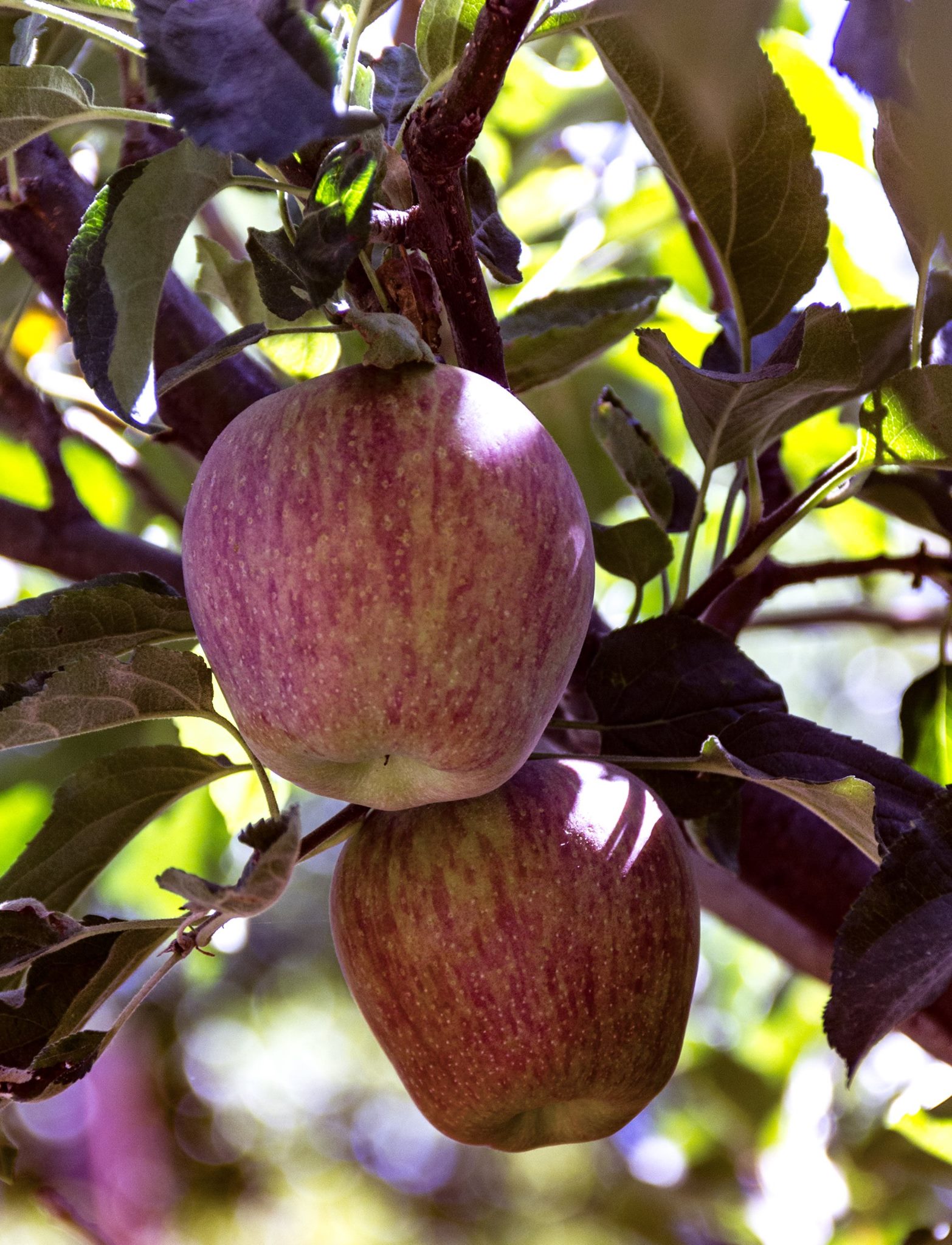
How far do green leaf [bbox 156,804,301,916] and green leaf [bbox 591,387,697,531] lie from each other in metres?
0.39

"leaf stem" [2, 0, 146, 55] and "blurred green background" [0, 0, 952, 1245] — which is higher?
"leaf stem" [2, 0, 146, 55]

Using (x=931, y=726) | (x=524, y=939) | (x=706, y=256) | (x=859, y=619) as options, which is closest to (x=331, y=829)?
(x=524, y=939)

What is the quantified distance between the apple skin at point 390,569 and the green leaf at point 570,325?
0.82 ft

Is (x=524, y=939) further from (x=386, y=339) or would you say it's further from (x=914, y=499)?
(x=914, y=499)

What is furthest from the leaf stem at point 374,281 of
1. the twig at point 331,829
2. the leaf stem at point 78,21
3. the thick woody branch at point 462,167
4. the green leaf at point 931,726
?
the green leaf at point 931,726

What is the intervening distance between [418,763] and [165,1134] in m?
A: 1.54

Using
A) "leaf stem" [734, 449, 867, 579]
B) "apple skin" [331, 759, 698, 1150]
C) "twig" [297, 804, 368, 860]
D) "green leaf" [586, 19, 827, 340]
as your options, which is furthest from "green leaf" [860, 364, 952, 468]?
"twig" [297, 804, 368, 860]

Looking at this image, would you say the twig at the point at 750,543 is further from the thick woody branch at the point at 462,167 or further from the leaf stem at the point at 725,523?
the thick woody branch at the point at 462,167

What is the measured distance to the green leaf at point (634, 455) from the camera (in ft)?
2.45

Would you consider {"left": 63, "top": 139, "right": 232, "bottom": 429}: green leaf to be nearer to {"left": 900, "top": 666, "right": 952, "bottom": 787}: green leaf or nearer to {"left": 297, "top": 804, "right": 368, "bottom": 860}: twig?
{"left": 297, "top": 804, "right": 368, "bottom": 860}: twig

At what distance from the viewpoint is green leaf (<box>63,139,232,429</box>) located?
0.45 meters

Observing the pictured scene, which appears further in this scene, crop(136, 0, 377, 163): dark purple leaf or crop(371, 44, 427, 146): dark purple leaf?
crop(371, 44, 427, 146): dark purple leaf

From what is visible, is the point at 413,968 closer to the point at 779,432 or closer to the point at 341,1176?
the point at 779,432

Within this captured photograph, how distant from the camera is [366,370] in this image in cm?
46
